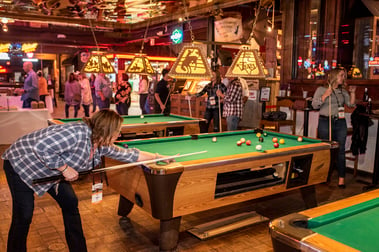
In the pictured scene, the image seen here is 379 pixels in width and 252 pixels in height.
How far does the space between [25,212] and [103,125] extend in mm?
797

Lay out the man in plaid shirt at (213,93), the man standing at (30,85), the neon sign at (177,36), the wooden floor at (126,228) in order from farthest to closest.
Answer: the neon sign at (177,36) → the man standing at (30,85) → the man in plaid shirt at (213,93) → the wooden floor at (126,228)

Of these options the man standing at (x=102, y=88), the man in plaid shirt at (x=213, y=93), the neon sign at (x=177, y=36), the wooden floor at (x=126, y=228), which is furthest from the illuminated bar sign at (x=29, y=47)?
the wooden floor at (x=126, y=228)

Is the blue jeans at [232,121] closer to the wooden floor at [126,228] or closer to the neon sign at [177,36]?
the wooden floor at [126,228]

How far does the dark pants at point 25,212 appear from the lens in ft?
7.99

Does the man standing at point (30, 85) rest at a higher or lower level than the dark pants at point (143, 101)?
higher

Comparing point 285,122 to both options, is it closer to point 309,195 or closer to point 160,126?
point 160,126

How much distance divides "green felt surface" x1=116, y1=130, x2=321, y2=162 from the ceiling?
4.21m

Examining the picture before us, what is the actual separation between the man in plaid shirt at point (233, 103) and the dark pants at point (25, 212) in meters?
4.29

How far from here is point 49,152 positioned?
2.29m

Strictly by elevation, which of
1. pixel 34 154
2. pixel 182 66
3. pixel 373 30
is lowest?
pixel 34 154

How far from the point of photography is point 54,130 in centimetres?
234

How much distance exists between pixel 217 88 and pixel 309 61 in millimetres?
2538

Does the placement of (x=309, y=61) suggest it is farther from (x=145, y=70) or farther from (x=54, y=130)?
(x=54, y=130)

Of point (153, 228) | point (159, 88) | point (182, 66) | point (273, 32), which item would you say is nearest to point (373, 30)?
point (273, 32)
